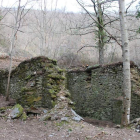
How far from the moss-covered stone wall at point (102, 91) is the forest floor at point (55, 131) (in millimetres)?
3039

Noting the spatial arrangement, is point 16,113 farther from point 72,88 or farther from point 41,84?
point 72,88

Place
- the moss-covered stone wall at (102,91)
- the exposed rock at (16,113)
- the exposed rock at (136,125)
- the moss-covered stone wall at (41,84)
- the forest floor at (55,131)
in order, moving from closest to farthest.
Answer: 1. the forest floor at (55,131)
2. the exposed rock at (136,125)
3. the exposed rock at (16,113)
4. the moss-covered stone wall at (41,84)
5. the moss-covered stone wall at (102,91)

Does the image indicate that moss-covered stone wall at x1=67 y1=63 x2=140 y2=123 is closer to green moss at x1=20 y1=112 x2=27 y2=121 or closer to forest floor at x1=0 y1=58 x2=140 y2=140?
forest floor at x1=0 y1=58 x2=140 y2=140

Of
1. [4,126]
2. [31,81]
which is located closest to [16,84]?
[31,81]

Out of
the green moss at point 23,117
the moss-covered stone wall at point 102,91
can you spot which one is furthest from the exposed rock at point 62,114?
the moss-covered stone wall at point 102,91

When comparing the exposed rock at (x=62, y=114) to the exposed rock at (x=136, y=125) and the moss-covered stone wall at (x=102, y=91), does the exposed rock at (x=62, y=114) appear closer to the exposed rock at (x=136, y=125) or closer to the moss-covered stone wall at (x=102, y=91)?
the exposed rock at (x=136, y=125)

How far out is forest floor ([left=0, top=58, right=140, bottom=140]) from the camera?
3.66m

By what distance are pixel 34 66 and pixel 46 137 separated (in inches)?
140

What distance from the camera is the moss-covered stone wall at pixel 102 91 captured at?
7.16 meters

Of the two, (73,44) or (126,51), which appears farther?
(73,44)

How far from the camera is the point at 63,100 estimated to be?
5805 mm

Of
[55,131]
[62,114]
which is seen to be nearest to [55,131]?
[55,131]

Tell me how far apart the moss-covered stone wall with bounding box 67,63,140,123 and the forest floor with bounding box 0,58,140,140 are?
9.97 feet

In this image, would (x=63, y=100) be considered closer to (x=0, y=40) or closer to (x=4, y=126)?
(x=4, y=126)
